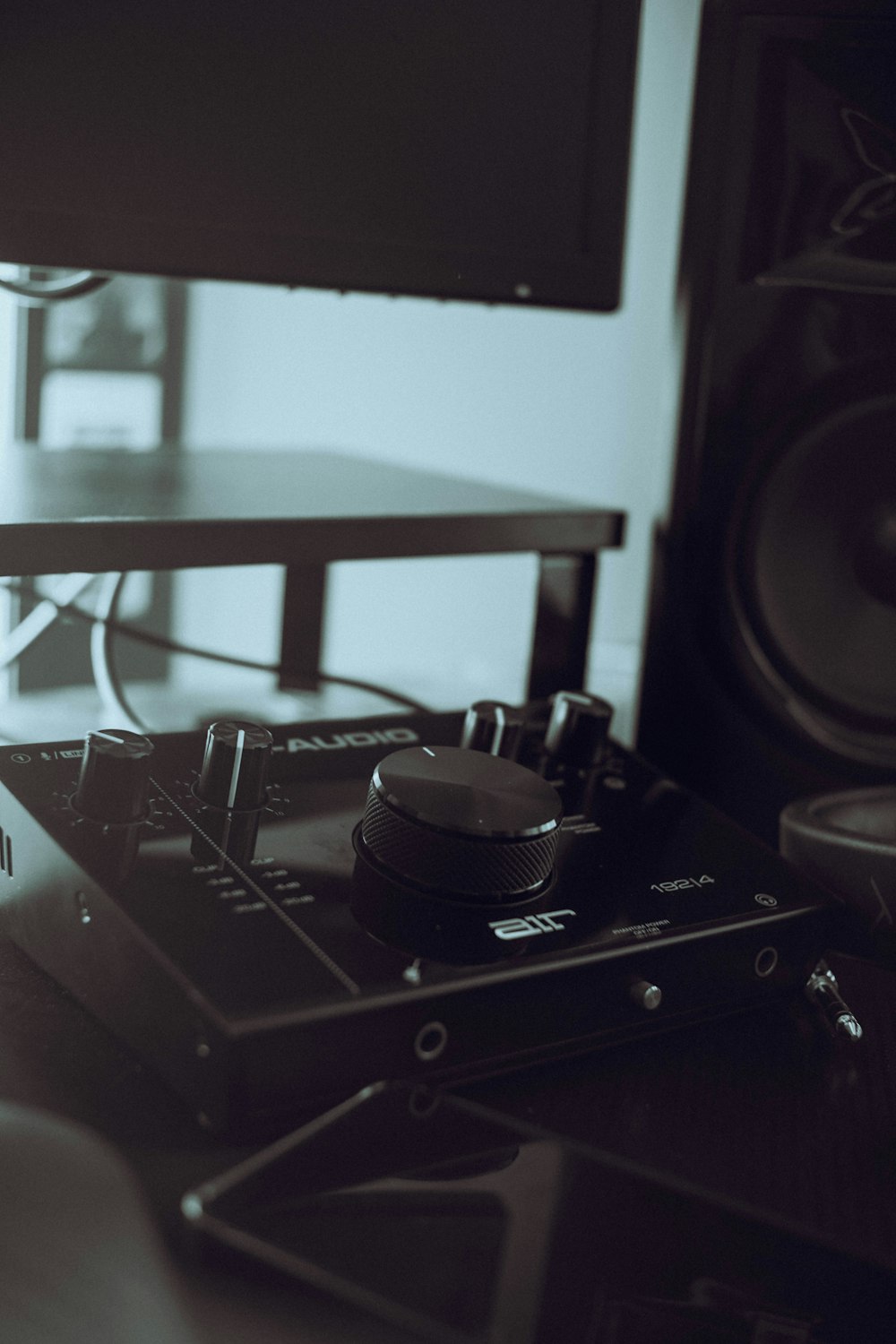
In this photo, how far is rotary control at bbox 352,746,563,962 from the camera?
1.21ft

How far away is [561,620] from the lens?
691 millimetres

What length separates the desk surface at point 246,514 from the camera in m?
0.50

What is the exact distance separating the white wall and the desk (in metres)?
0.15

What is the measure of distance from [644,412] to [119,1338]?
3.26 ft

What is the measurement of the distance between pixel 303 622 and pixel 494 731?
0.41 meters

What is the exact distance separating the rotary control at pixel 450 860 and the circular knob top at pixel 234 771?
5 centimetres

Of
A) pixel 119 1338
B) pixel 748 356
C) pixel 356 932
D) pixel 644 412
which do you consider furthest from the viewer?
pixel 644 412

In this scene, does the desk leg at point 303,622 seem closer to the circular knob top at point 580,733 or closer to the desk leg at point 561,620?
the desk leg at point 561,620

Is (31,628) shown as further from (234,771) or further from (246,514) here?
(234,771)

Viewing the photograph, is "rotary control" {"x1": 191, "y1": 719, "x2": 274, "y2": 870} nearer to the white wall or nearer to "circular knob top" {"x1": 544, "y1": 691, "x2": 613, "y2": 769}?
"circular knob top" {"x1": 544, "y1": 691, "x2": 613, "y2": 769}

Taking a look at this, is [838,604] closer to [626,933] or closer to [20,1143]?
[626,933]

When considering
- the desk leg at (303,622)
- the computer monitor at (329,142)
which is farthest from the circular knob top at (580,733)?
the desk leg at (303,622)

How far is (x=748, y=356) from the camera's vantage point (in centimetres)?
63

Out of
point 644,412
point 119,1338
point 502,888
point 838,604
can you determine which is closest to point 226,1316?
point 119,1338
